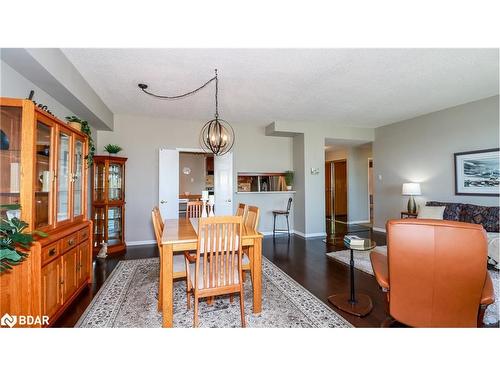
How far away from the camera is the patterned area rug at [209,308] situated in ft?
6.31

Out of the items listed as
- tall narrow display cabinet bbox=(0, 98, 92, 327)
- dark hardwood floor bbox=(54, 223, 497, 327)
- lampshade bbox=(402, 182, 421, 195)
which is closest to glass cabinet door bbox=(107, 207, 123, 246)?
dark hardwood floor bbox=(54, 223, 497, 327)

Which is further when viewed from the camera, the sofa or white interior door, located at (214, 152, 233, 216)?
white interior door, located at (214, 152, 233, 216)

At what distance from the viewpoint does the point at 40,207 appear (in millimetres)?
1942

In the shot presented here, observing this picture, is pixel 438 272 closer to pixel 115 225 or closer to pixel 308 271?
pixel 308 271

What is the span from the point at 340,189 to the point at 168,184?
18.7ft

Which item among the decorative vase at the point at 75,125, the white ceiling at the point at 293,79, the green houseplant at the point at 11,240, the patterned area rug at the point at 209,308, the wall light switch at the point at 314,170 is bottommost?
the patterned area rug at the point at 209,308

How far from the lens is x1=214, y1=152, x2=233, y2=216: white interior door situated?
4875 millimetres

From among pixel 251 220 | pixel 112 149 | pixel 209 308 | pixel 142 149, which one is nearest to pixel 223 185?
pixel 142 149

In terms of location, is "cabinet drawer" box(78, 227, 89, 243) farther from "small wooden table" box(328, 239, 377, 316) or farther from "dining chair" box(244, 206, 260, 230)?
"small wooden table" box(328, 239, 377, 316)

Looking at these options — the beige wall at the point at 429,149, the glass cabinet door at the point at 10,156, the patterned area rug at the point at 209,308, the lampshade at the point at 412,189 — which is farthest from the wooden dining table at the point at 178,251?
the beige wall at the point at 429,149

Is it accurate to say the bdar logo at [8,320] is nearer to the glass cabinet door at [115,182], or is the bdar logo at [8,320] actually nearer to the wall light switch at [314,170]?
the glass cabinet door at [115,182]

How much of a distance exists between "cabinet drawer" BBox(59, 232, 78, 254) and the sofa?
16.4ft

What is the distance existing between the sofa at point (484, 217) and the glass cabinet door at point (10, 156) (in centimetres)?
522
